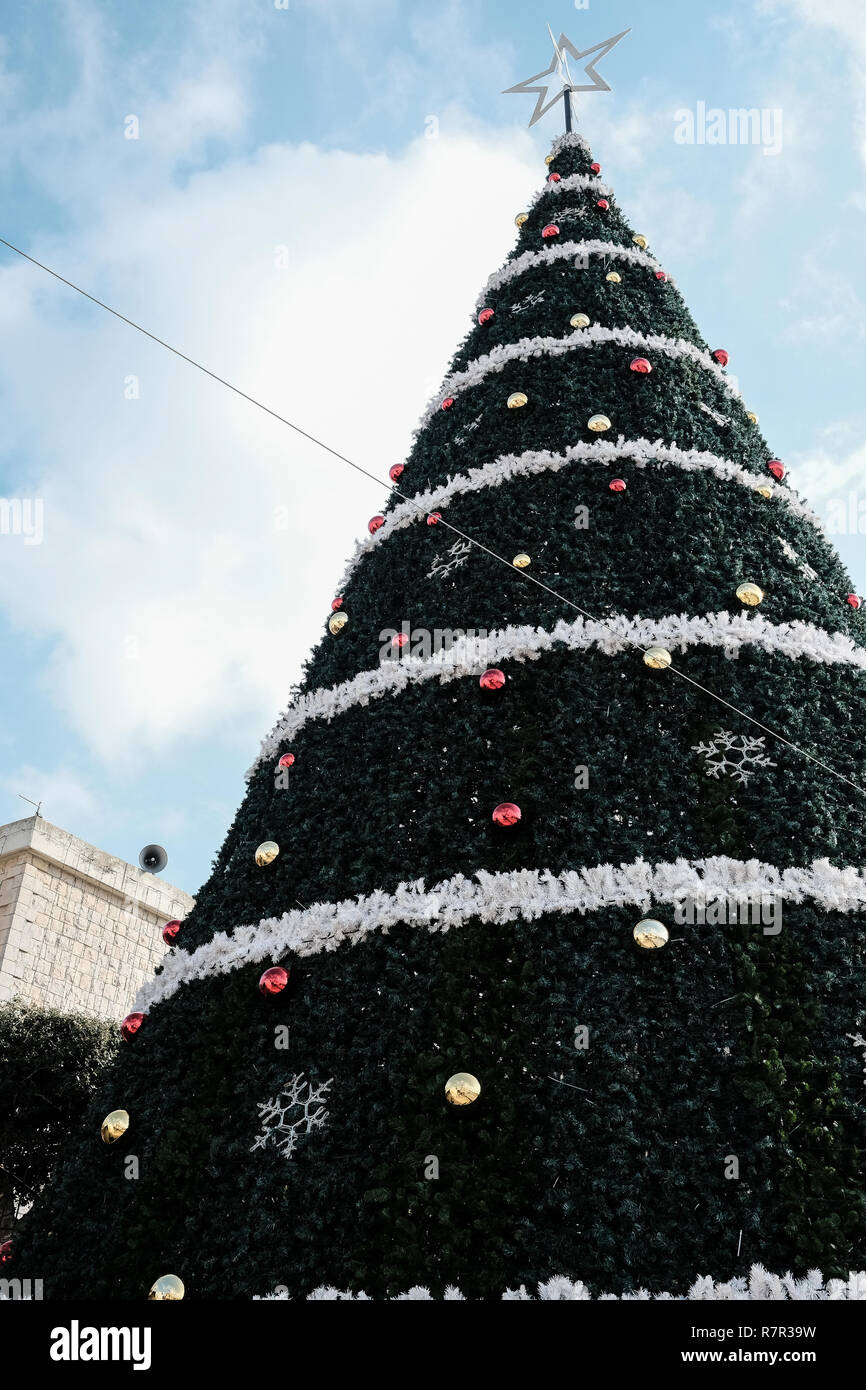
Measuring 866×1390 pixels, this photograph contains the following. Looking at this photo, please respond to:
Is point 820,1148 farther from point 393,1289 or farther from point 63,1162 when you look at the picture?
point 63,1162

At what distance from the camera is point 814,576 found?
5047 millimetres

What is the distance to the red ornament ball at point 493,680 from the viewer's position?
162 inches

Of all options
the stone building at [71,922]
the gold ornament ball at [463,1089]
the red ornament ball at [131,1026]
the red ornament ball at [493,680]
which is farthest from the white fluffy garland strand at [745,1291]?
the stone building at [71,922]

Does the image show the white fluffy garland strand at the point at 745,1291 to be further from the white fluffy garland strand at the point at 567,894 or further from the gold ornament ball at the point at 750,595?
the gold ornament ball at the point at 750,595

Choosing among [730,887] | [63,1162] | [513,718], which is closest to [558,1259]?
[730,887]

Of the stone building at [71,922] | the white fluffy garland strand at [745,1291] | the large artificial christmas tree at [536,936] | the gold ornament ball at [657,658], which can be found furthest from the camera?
the stone building at [71,922]

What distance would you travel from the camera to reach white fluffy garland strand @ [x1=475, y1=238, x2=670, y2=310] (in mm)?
6535

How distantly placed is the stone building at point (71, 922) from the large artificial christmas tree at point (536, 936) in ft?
25.8

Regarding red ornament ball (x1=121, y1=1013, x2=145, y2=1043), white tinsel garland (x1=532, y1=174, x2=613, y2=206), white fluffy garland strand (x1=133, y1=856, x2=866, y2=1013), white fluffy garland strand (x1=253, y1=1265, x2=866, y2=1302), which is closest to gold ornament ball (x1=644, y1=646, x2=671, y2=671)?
white fluffy garland strand (x1=133, y1=856, x2=866, y2=1013)

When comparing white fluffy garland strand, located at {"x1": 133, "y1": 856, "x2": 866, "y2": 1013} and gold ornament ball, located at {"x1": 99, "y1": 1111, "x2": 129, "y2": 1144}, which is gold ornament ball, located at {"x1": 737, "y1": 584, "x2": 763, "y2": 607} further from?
gold ornament ball, located at {"x1": 99, "y1": 1111, "x2": 129, "y2": 1144}

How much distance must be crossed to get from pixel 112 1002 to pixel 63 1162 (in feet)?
29.0

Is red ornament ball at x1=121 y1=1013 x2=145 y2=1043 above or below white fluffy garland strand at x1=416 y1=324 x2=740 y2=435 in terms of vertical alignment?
below

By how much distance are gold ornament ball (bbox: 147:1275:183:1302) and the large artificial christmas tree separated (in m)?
0.07

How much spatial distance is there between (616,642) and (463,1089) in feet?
6.68
